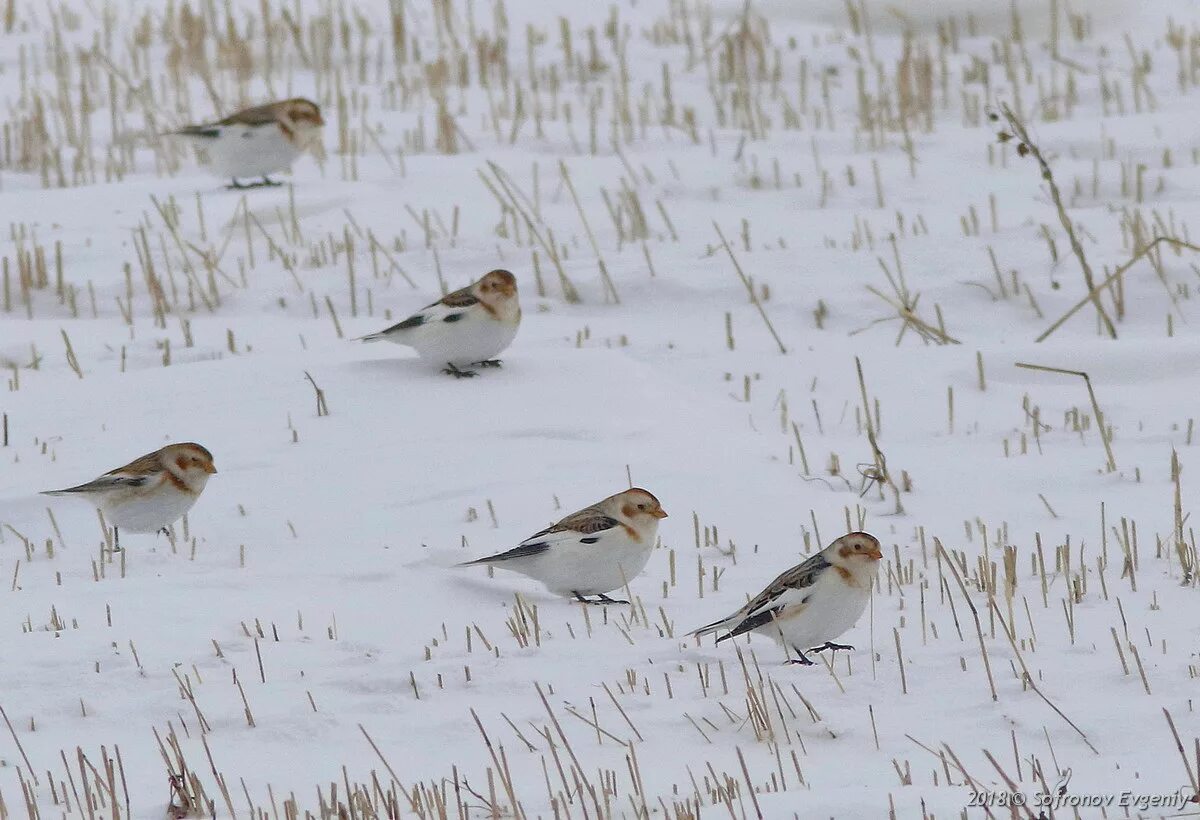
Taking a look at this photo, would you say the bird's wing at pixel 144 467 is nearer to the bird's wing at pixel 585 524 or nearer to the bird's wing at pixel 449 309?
the bird's wing at pixel 585 524

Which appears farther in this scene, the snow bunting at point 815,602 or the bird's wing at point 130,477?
the bird's wing at point 130,477

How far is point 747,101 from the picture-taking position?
607 inches

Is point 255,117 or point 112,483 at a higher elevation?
point 255,117

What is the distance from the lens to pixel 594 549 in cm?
595

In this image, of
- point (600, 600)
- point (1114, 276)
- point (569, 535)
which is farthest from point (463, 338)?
point (1114, 276)

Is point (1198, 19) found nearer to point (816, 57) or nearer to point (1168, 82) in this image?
point (1168, 82)

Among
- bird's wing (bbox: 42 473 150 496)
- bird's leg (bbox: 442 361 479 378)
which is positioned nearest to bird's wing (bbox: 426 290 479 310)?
bird's leg (bbox: 442 361 479 378)

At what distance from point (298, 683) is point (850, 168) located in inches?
356

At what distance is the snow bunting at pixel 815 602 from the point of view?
5289 millimetres

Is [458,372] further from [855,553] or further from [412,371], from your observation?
[855,553]

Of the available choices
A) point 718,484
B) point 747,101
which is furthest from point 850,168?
point 718,484

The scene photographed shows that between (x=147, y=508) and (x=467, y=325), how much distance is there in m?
2.49

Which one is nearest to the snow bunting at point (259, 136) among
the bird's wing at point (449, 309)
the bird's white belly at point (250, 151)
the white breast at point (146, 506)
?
the bird's white belly at point (250, 151)

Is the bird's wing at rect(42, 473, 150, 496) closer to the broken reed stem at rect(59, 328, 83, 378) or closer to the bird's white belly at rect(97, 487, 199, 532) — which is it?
the bird's white belly at rect(97, 487, 199, 532)
